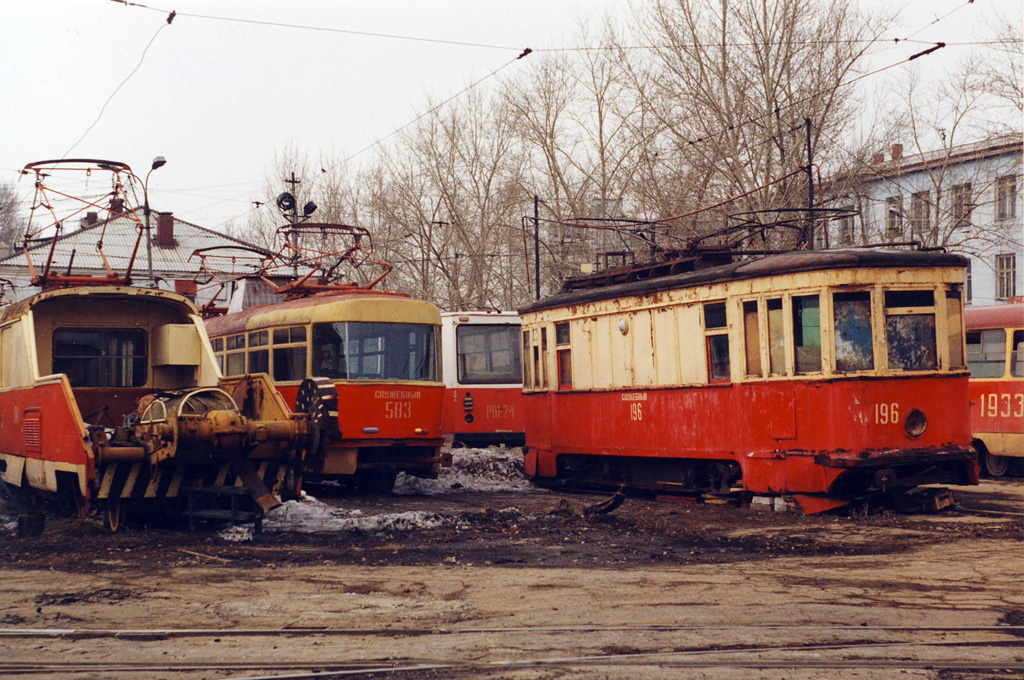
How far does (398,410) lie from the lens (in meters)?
15.9

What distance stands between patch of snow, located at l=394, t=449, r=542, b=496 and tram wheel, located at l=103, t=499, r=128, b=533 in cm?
547

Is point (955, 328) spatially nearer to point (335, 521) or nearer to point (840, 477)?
point (840, 477)

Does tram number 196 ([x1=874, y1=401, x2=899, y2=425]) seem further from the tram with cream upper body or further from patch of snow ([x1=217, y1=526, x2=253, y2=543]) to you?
patch of snow ([x1=217, y1=526, x2=253, y2=543])

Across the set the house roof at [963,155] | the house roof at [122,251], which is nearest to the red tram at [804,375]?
the house roof at [963,155]

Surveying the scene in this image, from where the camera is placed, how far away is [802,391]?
41.5ft

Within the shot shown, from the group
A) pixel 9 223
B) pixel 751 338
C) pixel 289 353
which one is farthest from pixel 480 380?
pixel 9 223

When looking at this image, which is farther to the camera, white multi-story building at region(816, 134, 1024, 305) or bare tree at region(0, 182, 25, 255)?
bare tree at region(0, 182, 25, 255)

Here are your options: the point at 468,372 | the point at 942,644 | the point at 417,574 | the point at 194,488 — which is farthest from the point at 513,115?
the point at 942,644

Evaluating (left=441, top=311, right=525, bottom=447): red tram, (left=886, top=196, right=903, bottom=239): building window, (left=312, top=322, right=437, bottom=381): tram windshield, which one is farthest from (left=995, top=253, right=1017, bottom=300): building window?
(left=312, top=322, right=437, bottom=381): tram windshield

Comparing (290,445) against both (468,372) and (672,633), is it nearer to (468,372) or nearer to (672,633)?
(672,633)

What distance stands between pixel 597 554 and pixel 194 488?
174 inches

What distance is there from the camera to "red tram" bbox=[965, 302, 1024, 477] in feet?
58.4

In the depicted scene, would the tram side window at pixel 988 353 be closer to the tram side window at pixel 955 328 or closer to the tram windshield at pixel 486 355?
the tram side window at pixel 955 328

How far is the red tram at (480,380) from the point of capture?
23250 millimetres
